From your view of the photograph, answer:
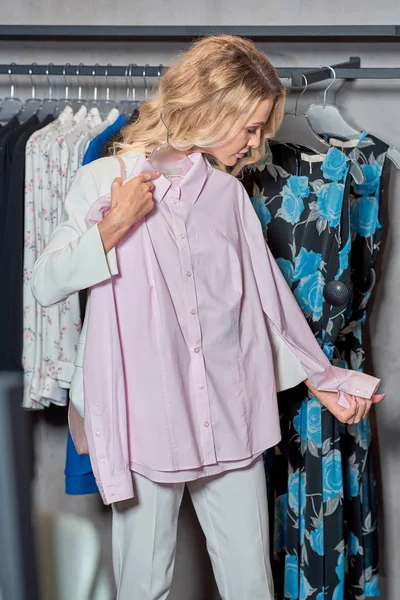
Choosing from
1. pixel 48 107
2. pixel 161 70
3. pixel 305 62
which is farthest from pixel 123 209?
pixel 305 62

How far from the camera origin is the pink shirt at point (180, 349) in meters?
1.57

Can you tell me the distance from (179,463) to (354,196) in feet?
2.78

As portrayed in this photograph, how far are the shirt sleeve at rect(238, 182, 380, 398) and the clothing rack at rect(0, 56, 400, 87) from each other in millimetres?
441

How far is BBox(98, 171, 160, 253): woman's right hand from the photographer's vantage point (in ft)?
4.94

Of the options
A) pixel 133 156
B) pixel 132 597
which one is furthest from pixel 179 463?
pixel 133 156

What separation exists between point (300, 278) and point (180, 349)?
507mm

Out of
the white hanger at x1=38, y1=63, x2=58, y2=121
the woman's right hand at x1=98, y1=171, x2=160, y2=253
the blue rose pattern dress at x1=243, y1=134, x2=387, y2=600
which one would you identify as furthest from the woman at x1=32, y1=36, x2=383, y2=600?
the white hanger at x1=38, y1=63, x2=58, y2=121

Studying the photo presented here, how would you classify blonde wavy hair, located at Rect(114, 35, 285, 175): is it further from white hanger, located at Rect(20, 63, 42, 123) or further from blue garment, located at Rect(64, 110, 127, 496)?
white hanger, located at Rect(20, 63, 42, 123)

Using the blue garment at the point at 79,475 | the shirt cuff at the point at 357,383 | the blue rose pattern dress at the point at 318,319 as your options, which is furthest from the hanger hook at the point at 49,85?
the shirt cuff at the point at 357,383

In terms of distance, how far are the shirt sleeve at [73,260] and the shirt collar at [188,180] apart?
0.36ft

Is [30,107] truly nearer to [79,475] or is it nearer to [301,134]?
[301,134]

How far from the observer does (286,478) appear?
2117 mm

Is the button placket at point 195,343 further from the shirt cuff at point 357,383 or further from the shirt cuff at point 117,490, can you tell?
the shirt cuff at point 357,383

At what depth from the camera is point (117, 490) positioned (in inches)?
61.5
